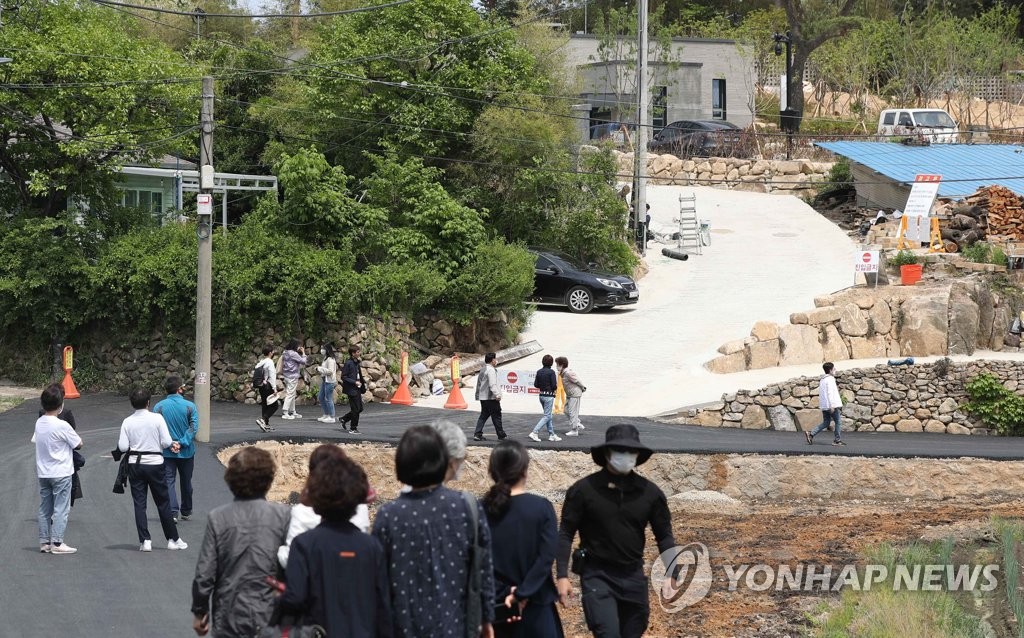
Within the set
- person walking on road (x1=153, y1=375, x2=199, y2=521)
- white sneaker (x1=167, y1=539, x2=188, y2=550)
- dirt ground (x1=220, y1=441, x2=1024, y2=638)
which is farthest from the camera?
person walking on road (x1=153, y1=375, x2=199, y2=521)

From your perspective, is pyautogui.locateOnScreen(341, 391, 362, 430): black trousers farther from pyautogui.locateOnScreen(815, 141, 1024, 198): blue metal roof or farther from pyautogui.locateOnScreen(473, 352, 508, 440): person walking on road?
pyautogui.locateOnScreen(815, 141, 1024, 198): blue metal roof

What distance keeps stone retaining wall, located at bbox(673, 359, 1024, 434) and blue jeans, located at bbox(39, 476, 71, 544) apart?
13970 millimetres

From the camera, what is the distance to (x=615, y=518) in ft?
→ 22.5

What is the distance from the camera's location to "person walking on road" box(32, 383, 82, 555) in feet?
36.5

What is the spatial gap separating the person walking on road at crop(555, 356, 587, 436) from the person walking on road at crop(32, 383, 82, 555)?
10370 mm

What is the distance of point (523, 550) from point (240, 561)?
1486mm

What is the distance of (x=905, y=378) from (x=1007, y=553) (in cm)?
1293

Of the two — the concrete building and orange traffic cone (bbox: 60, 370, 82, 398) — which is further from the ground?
the concrete building

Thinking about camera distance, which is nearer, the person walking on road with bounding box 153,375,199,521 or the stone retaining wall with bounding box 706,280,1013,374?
the person walking on road with bounding box 153,375,199,521

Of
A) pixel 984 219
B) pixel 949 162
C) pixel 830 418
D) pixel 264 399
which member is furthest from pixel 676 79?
pixel 264 399

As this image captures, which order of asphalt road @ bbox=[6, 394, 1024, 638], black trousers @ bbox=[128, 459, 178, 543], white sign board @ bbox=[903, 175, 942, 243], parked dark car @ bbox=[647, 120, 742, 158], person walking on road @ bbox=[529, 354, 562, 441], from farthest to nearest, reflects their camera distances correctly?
1. parked dark car @ bbox=[647, 120, 742, 158]
2. white sign board @ bbox=[903, 175, 942, 243]
3. person walking on road @ bbox=[529, 354, 562, 441]
4. black trousers @ bbox=[128, 459, 178, 543]
5. asphalt road @ bbox=[6, 394, 1024, 638]

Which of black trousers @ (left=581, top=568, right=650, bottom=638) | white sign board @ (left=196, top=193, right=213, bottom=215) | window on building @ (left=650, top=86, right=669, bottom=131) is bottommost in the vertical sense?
black trousers @ (left=581, top=568, right=650, bottom=638)

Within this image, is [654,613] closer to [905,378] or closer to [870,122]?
[905,378]

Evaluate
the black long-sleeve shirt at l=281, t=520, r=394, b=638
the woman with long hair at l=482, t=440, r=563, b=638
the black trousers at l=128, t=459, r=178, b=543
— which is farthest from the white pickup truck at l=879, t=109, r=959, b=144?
the black long-sleeve shirt at l=281, t=520, r=394, b=638
